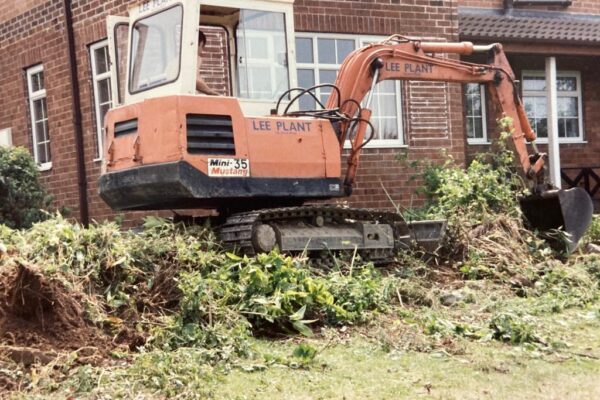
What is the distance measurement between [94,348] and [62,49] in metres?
9.13

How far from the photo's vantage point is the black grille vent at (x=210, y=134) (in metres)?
8.11

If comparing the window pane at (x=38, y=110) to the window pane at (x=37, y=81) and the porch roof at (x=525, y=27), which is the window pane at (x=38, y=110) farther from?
the porch roof at (x=525, y=27)

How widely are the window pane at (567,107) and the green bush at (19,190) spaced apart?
1079 centimetres

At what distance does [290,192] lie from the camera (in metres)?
8.77

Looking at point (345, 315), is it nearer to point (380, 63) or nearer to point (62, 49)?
point (380, 63)

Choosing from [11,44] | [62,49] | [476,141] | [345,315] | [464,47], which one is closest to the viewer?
[345,315]

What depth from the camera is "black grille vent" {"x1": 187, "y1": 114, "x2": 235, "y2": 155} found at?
26.6ft

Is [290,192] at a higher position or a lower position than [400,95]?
lower

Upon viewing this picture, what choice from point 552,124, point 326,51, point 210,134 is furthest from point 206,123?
point 552,124

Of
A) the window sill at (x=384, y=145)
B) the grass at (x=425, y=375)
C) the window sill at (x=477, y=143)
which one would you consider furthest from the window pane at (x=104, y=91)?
the grass at (x=425, y=375)

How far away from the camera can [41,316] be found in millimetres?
6250

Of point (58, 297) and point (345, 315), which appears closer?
point (58, 297)

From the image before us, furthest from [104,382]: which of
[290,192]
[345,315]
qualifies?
[290,192]

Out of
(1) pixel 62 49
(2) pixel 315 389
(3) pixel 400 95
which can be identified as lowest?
(2) pixel 315 389
